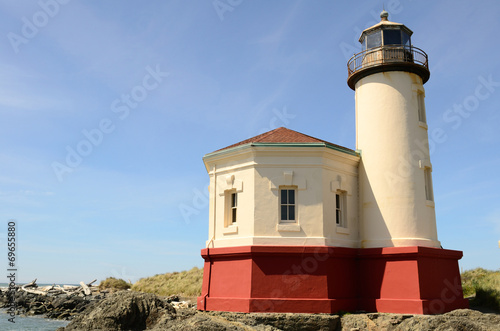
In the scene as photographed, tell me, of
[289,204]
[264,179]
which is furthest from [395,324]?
[264,179]

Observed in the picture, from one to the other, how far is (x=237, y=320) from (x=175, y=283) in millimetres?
22612

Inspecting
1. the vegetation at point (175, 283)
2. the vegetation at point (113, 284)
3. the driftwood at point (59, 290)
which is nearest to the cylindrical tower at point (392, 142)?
the vegetation at point (175, 283)

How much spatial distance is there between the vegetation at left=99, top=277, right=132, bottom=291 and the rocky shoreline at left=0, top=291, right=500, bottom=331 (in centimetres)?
2895

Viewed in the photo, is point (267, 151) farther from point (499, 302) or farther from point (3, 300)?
point (3, 300)

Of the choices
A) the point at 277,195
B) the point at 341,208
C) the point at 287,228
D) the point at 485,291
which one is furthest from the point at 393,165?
the point at 485,291

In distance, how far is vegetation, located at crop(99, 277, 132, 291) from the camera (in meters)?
43.6

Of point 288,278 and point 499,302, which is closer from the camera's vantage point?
point 288,278

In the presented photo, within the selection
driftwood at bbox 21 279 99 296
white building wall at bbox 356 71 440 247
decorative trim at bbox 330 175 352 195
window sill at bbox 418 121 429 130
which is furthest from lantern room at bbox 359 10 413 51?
driftwood at bbox 21 279 99 296

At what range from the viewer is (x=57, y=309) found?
2947 cm

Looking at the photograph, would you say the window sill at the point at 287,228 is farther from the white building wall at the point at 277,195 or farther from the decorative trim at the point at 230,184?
the decorative trim at the point at 230,184

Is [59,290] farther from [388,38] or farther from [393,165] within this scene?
[388,38]

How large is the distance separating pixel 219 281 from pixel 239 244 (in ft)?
5.23

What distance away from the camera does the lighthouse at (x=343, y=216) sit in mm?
14930

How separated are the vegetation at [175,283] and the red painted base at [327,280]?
16.9 m
